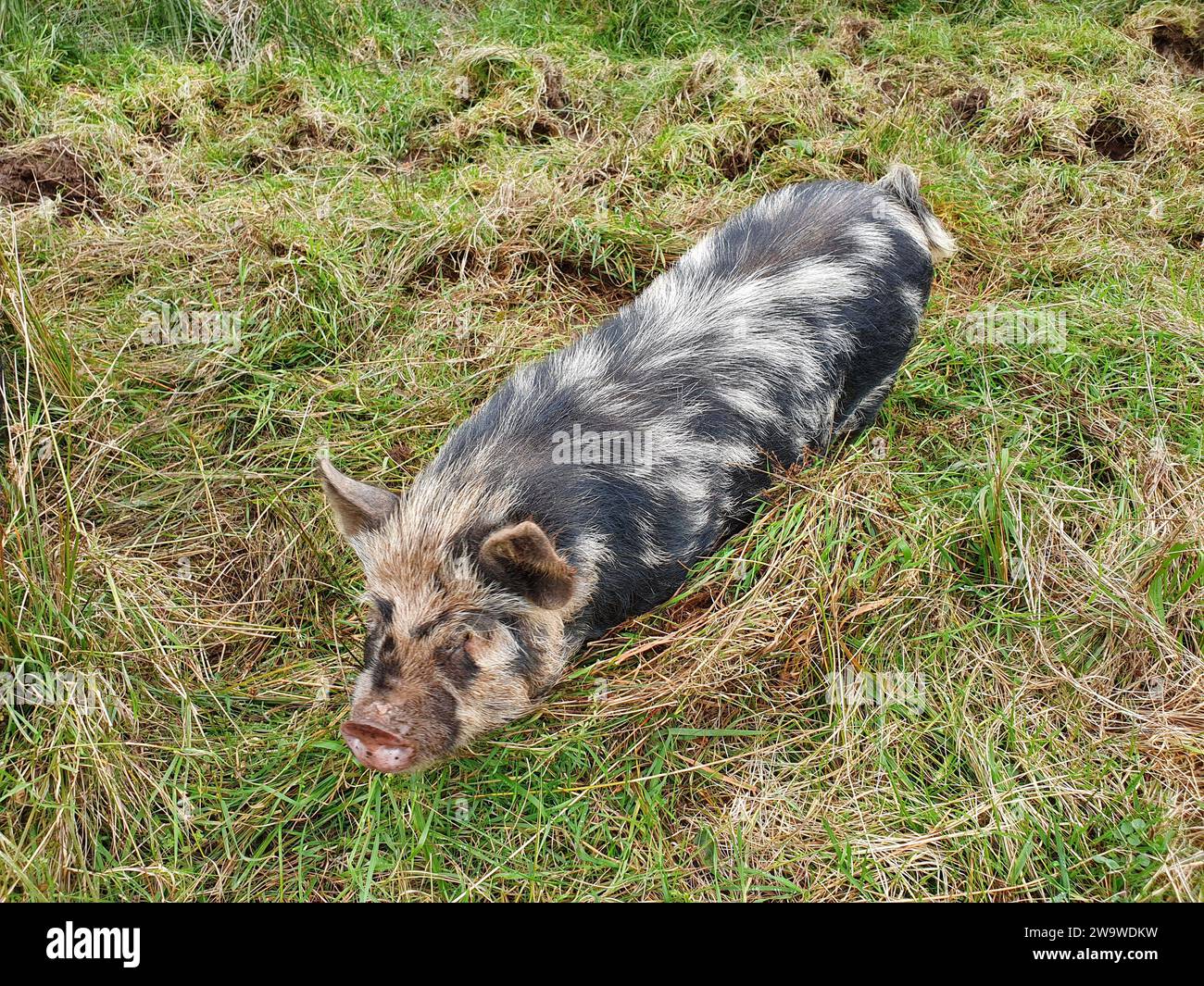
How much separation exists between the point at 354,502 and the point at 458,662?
64 cm

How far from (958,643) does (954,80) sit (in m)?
4.73

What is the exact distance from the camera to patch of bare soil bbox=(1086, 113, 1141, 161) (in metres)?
5.63

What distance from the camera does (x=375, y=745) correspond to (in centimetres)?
252

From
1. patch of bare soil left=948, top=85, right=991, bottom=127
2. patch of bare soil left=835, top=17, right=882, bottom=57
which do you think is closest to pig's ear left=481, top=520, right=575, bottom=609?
patch of bare soil left=948, top=85, right=991, bottom=127

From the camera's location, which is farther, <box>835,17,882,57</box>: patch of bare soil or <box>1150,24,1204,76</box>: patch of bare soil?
<box>835,17,882,57</box>: patch of bare soil

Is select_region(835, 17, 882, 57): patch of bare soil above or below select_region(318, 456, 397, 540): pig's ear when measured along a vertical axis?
above

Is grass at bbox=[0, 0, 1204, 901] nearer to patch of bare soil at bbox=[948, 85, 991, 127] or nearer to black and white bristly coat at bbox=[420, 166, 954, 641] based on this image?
patch of bare soil at bbox=[948, 85, 991, 127]

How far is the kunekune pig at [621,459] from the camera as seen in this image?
271cm

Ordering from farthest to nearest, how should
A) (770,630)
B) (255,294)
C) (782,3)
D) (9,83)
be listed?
(782,3), (9,83), (255,294), (770,630)

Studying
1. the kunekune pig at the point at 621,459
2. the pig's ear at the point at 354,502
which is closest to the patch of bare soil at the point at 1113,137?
the kunekune pig at the point at 621,459

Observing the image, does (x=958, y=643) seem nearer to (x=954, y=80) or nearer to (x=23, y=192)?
(x=954, y=80)

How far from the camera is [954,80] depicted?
241 inches

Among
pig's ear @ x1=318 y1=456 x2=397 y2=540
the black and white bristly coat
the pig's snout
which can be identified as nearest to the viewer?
the pig's snout
